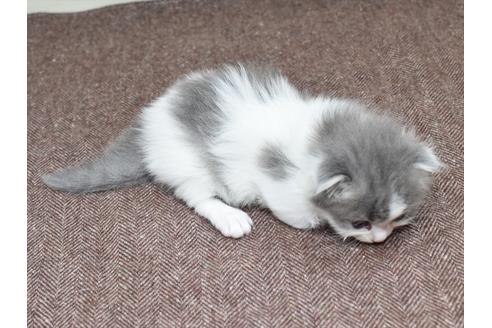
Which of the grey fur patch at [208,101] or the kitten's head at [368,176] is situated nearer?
the kitten's head at [368,176]

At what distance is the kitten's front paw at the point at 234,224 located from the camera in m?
1.77

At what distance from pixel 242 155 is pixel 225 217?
7.5 inches

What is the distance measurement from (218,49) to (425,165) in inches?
49.6

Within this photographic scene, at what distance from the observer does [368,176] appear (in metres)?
1.58

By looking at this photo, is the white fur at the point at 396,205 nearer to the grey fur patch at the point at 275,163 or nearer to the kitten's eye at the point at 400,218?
the kitten's eye at the point at 400,218

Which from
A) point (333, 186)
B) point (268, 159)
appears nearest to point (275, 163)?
point (268, 159)

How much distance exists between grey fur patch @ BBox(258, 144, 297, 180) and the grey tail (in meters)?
0.45

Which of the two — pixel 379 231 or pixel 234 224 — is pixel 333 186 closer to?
pixel 379 231

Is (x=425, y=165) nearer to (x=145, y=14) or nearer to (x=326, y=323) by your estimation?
(x=326, y=323)

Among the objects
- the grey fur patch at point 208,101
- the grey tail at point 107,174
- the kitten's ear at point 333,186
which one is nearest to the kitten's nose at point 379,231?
the kitten's ear at point 333,186

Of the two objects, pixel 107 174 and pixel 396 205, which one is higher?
pixel 396 205

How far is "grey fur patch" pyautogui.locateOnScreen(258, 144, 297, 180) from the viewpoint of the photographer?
5.60ft

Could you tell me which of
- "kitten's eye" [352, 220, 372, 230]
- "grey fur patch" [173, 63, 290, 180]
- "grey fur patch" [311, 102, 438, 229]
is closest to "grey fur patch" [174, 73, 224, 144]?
"grey fur patch" [173, 63, 290, 180]

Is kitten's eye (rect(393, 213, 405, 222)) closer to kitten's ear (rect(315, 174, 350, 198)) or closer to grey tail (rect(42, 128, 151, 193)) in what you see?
kitten's ear (rect(315, 174, 350, 198))
